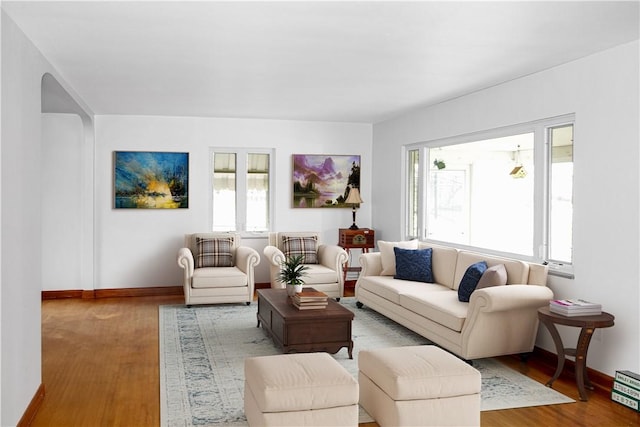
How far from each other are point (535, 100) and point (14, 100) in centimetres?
417

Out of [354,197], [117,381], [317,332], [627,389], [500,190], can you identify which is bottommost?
[117,381]

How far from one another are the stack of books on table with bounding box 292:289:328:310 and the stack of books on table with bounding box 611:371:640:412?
2387 mm

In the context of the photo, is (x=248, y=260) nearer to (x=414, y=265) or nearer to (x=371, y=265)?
(x=371, y=265)

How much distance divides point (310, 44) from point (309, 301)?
2225 mm

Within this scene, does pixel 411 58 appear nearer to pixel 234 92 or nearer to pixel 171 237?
pixel 234 92

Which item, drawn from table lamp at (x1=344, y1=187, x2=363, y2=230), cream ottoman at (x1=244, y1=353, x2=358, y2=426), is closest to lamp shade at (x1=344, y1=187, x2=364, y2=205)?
table lamp at (x1=344, y1=187, x2=363, y2=230)

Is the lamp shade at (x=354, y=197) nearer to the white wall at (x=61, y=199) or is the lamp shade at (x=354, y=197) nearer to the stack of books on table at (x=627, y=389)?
the white wall at (x=61, y=199)

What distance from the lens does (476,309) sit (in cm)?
470

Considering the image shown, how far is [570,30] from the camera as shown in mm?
3912

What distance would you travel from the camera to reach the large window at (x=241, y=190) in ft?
28.1

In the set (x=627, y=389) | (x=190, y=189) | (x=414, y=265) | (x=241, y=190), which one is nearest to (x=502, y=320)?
(x=627, y=389)

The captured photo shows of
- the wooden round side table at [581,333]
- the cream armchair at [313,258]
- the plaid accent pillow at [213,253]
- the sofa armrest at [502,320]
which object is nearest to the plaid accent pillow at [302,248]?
the cream armchair at [313,258]

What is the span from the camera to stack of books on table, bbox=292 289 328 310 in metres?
5.23

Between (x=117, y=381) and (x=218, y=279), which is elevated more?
(x=218, y=279)
